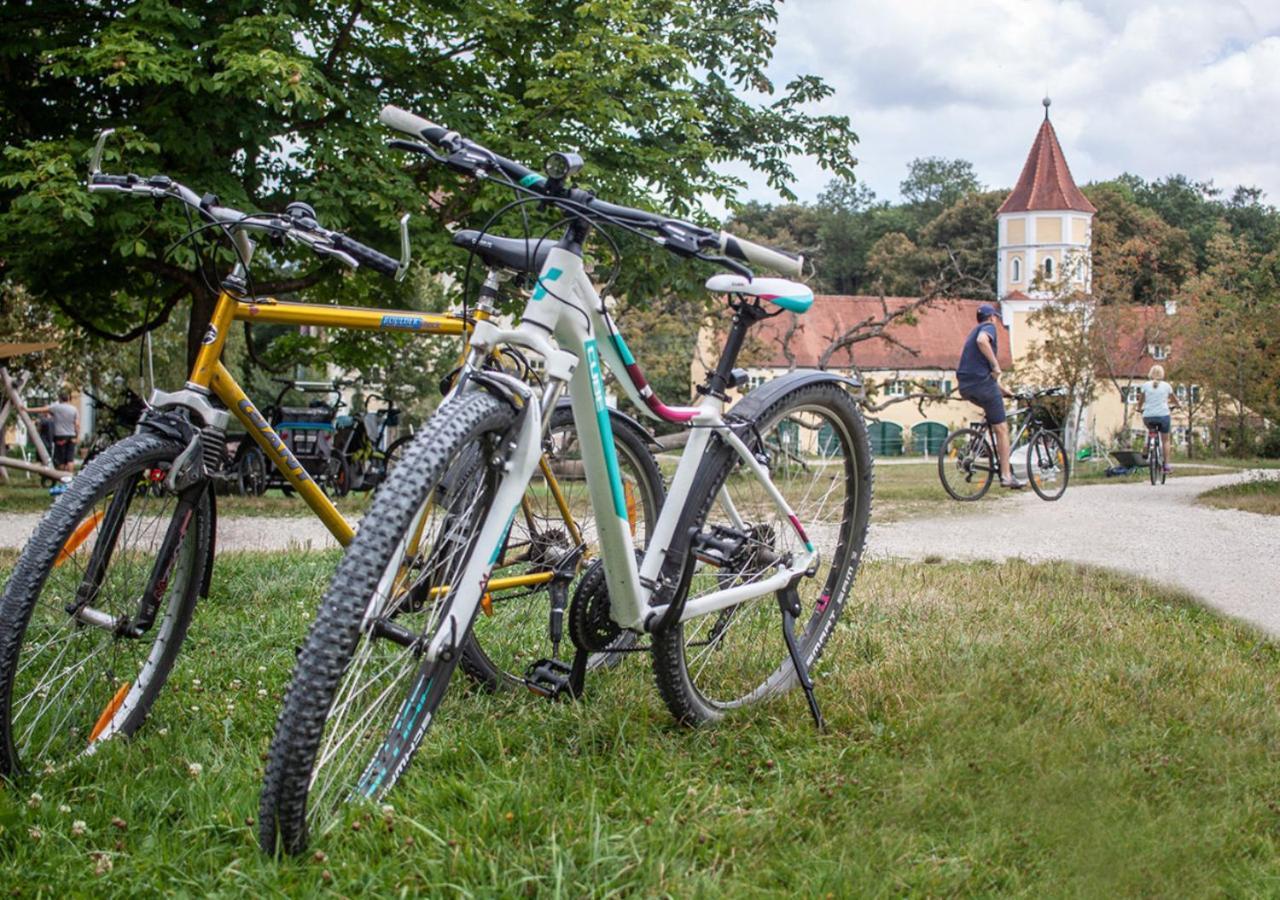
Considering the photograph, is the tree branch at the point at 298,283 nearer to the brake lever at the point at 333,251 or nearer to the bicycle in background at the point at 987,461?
the bicycle in background at the point at 987,461

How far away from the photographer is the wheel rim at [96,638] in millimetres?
3104

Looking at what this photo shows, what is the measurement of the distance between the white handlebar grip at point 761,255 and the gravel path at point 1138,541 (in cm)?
306

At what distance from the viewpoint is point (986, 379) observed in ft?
43.3

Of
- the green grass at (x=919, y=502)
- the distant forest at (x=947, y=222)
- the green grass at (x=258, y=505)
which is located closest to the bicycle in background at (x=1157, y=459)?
the green grass at (x=919, y=502)

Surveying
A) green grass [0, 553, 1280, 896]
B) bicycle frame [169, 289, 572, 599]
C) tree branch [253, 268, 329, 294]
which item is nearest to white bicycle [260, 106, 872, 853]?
green grass [0, 553, 1280, 896]

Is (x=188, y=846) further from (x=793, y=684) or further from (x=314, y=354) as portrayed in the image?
(x=314, y=354)

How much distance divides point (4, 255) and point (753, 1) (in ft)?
34.8

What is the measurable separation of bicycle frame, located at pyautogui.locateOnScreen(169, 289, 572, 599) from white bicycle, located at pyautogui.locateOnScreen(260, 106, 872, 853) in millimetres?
509

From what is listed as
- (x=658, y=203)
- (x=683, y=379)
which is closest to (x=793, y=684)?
(x=658, y=203)

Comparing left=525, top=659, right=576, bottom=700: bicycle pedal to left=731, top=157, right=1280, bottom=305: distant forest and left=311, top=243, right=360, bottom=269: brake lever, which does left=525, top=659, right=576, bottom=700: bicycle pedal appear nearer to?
left=311, top=243, right=360, bottom=269: brake lever

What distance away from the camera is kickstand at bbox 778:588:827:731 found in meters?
3.42

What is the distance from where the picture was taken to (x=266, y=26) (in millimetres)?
12758

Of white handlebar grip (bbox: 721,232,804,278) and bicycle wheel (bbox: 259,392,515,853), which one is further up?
white handlebar grip (bbox: 721,232,804,278)

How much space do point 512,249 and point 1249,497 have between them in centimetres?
1176
